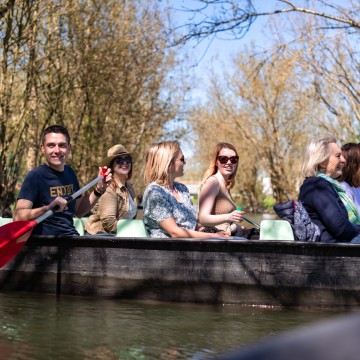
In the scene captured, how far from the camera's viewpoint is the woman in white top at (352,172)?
7094 millimetres

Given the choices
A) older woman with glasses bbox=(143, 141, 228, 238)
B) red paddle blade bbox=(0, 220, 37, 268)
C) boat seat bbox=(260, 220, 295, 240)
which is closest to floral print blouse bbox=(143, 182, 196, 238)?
older woman with glasses bbox=(143, 141, 228, 238)

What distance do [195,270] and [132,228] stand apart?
69 centimetres

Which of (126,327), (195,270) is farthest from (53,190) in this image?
(126,327)

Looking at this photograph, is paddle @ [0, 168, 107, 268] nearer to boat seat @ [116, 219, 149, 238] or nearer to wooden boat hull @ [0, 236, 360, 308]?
wooden boat hull @ [0, 236, 360, 308]

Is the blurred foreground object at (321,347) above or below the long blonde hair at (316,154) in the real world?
below

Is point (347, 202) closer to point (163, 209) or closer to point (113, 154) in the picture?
point (163, 209)

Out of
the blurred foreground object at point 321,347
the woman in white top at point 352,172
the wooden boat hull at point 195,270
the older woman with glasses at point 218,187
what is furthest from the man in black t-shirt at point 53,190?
the blurred foreground object at point 321,347

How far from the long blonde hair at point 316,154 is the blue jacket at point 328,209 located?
94 millimetres

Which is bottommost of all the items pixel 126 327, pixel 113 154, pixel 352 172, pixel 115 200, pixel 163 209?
pixel 126 327

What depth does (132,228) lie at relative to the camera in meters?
6.87

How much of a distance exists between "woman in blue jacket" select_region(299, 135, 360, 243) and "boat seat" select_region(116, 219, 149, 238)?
142 cm

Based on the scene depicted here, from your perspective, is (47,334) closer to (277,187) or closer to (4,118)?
(4,118)

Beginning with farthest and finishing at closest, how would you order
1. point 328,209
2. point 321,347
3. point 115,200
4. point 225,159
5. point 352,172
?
1. point 115,200
2. point 352,172
3. point 225,159
4. point 328,209
5. point 321,347

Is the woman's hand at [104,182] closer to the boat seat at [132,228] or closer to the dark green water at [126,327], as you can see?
the boat seat at [132,228]
